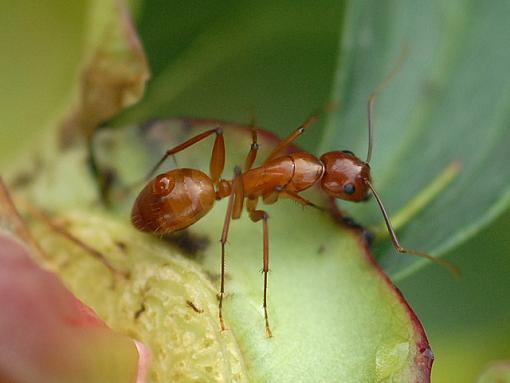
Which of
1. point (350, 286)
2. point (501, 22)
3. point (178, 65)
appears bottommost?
point (178, 65)

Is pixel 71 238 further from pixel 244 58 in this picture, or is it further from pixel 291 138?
pixel 244 58

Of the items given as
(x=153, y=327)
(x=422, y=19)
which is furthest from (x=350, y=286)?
(x=422, y=19)

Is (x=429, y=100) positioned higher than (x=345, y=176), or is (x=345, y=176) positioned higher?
(x=429, y=100)

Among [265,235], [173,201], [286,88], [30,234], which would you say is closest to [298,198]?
[265,235]

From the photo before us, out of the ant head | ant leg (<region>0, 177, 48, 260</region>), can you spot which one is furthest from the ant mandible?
ant leg (<region>0, 177, 48, 260</region>)

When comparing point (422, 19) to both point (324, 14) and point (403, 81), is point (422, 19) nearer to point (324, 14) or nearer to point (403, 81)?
point (403, 81)

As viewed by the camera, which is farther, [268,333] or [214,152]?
[214,152]
